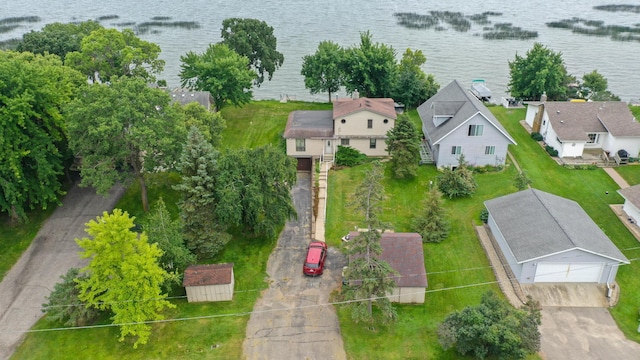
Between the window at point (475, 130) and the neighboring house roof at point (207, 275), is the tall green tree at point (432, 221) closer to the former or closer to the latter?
the window at point (475, 130)

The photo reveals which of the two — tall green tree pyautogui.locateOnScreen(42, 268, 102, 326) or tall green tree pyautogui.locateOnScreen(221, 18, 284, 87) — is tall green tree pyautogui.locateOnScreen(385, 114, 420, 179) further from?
tall green tree pyautogui.locateOnScreen(42, 268, 102, 326)

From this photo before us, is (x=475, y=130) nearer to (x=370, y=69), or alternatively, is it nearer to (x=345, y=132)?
(x=345, y=132)

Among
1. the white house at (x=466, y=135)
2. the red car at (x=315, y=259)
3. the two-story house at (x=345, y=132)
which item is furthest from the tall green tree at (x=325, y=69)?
the red car at (x=315, y=259)

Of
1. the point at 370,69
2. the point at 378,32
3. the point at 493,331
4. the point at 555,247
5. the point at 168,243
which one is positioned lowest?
the point at 493,331

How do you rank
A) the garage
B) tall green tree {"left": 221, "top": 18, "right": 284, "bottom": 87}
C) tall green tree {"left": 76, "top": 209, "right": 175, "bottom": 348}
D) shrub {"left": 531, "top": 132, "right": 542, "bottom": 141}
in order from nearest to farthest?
1. tall green tree {"left": 76, "top": 209, "right": 175, "bottom": 348}
2. the garage
3. shrub {"left": 531, "top": 132, "right": 542, "bottom": 141}
4. tall green tree {"left": 221, "top": 18, "right": 284, "bottom": 87}

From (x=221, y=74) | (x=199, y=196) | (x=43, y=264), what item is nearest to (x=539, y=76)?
(x=221, y=74)

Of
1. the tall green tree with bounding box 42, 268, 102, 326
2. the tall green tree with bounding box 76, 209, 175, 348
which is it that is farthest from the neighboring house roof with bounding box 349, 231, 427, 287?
the tall green tree with bounding box 42, 268, 102, 326

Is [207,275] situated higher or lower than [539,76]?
lower
